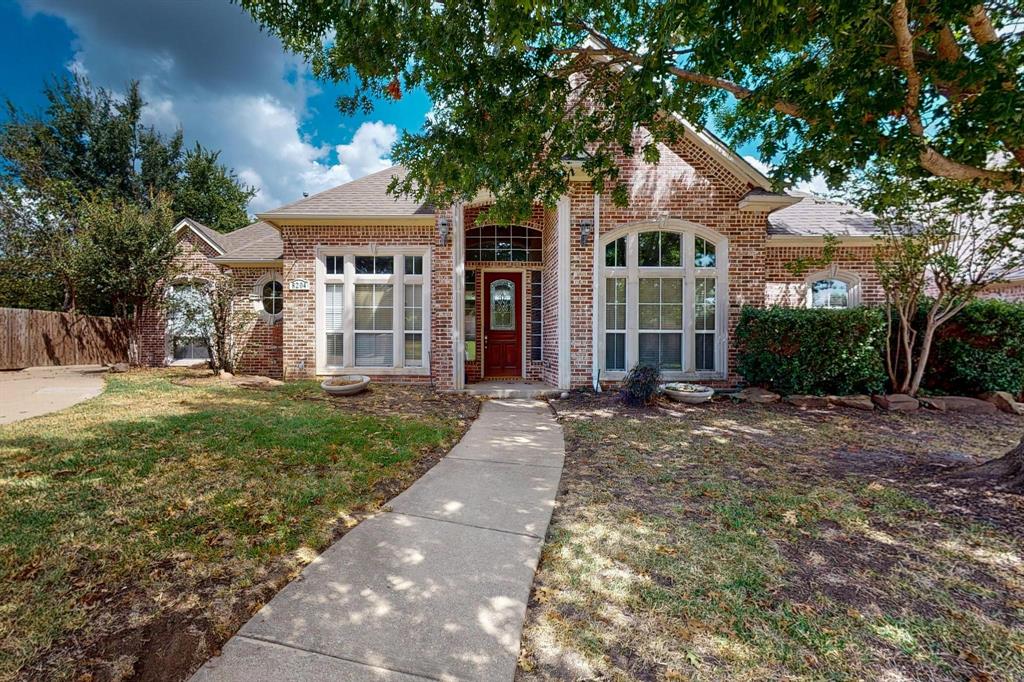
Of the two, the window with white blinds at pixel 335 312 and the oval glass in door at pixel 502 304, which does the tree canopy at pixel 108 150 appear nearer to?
the window with white blinds at pixel 335 312

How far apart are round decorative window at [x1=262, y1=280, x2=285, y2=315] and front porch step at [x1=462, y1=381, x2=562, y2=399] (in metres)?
6.60

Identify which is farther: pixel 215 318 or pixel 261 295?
pixel 261 295

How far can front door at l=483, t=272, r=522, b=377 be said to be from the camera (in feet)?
32.3

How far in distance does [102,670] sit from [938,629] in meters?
3.65

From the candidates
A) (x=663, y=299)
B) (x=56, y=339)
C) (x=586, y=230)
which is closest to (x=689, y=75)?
(x=586, y=230)

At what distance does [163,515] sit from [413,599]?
2.04 meters

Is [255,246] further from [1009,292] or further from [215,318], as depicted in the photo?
[1009,292]

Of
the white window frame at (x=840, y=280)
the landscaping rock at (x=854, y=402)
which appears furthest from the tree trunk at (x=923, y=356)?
the white window frame at (x=840, y=280)

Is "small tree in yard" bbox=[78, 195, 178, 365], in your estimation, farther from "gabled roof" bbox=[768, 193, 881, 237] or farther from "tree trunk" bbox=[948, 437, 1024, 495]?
"tree trunk" bbox=[948, 437, 1024, 495]

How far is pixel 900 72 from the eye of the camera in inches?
160

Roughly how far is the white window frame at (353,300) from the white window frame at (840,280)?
29.9ft

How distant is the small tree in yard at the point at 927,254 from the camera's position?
20.2ft

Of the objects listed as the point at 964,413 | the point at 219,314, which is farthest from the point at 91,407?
the point at 964,413

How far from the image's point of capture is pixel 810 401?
7.14 m
